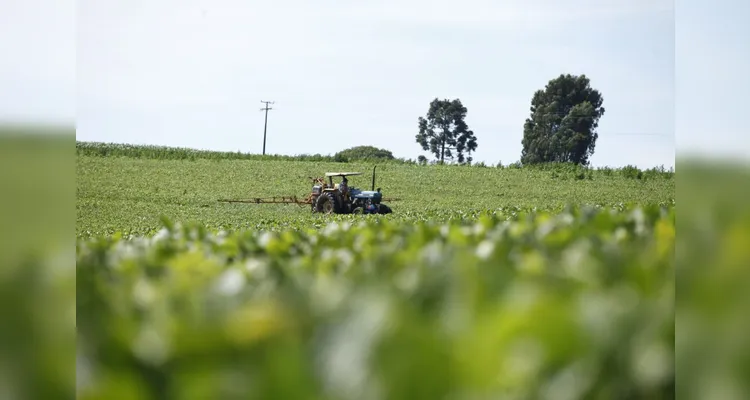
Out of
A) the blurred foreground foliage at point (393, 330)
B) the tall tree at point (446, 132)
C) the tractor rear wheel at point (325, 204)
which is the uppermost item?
the tall tree at point (446, 132)

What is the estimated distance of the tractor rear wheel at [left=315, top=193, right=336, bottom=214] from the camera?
9625mm

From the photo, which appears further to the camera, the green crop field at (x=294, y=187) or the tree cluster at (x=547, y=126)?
the tree cluster at (x=547, y=126)

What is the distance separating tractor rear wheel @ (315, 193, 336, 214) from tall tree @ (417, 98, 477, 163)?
3.70 m

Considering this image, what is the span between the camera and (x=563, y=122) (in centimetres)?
1523

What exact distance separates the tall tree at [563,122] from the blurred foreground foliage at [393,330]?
43.9 ft

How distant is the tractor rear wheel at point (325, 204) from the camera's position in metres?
9.62

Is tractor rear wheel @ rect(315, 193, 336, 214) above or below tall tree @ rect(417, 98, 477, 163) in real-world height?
below
